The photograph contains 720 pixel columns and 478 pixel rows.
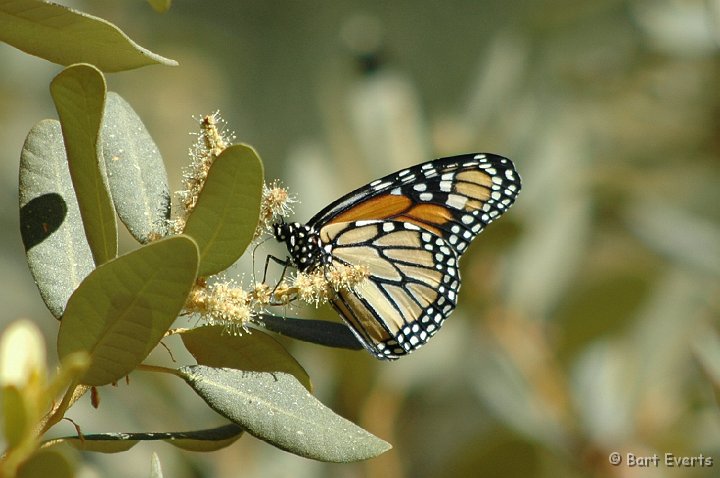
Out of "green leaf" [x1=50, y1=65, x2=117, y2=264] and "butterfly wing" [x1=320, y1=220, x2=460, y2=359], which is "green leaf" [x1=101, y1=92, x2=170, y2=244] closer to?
"green leaf" [x1=50, y1=65, x2=117, y2=264]

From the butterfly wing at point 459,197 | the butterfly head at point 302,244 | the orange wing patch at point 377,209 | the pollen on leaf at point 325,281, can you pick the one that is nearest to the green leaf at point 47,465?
the pollen on leaf at point 325,281

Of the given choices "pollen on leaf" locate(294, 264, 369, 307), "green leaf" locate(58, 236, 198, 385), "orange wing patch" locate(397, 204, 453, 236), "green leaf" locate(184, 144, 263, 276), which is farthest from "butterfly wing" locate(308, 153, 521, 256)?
"green leaf" locate(58, 236, 198, 385)

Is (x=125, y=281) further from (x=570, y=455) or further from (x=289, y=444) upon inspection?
(x=570, y=455)

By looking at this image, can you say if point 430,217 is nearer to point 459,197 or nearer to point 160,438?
point 459,197

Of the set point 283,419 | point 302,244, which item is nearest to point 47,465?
point 283,419

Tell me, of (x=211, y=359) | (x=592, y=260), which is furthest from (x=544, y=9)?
(x=211, y=359)
